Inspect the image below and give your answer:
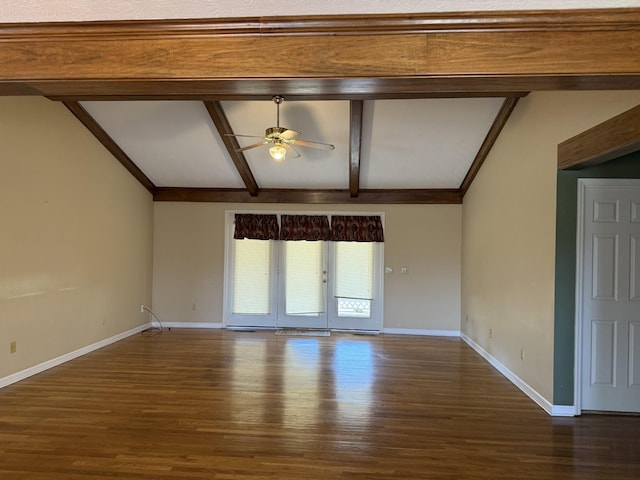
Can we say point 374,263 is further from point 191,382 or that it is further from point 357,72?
point 357,72

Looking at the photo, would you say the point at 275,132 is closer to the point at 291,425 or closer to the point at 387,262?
the point at 291,425

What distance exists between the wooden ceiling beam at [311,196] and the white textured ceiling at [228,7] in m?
5.33

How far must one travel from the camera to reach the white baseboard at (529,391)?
352 cm

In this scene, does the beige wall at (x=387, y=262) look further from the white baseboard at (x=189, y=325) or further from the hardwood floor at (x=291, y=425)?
the hardwood floor at (x=291, y=425)

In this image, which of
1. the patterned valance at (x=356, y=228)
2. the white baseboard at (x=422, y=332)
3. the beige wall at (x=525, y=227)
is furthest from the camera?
the patterned valance at (x=356, y=228)

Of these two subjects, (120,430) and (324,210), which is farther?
(324,210)

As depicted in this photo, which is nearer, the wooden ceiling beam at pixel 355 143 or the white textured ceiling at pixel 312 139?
the wooden ceiling beam at pixel 355 143

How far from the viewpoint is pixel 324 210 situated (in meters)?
7.15

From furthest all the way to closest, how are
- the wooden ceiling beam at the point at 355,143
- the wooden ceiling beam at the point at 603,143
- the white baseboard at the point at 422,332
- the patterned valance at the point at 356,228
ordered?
the patterned valance at the point at 356,228
the white baseboard at the point at 422,332
the wooden ceiling beam at the point at 355,143
the wooden ceiling beam at the point at 603,143

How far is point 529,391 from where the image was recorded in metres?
3.96

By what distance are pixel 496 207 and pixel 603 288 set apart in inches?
67.8

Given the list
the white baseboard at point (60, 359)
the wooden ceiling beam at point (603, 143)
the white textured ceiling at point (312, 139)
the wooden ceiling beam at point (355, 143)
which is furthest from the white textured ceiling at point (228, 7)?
the white baseboard at point (60, 359)

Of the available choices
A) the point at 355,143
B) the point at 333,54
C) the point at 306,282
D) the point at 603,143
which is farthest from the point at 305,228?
the point at 333,54

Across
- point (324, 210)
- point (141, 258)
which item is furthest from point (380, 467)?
point (141, 258)
